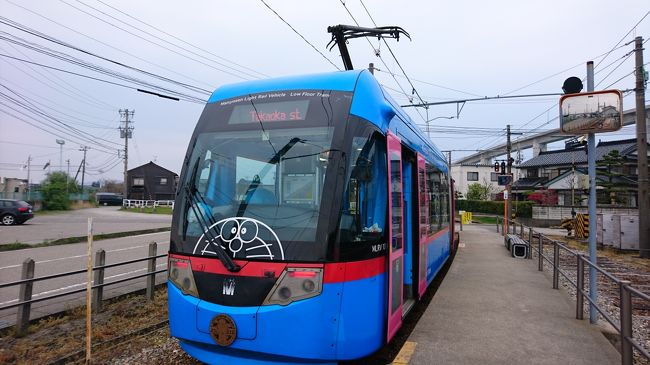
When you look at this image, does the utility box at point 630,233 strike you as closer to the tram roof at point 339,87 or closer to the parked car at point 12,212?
the tram roof at point 339,87

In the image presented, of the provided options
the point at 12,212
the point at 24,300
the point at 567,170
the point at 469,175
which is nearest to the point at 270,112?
the point at 24,300

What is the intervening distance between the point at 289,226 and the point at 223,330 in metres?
1.08

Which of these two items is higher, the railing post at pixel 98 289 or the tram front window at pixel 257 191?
the tram front window at pixel 257 191

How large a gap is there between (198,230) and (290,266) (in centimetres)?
109

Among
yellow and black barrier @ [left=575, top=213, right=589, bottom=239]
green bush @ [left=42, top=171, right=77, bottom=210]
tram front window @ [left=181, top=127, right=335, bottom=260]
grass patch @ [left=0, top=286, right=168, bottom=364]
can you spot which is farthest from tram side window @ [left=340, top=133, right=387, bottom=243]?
green bush @ [left=42, top=171, right=77, bottom=210]

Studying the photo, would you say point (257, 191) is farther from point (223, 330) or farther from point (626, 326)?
point (626, 326)

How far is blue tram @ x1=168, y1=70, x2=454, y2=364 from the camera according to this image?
12.0 ft

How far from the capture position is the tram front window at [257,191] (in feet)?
12.6

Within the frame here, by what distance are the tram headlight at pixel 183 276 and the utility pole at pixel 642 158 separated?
1744cm

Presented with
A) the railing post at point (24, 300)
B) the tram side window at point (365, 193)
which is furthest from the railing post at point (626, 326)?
the railing post at point (24, 300)

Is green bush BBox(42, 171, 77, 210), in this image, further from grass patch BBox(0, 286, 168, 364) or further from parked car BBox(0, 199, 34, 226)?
grass patch BBox(0, 286, 168, 364)

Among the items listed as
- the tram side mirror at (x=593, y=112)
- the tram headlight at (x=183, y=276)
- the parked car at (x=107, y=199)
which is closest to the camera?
the tram headlight at (x=183, y=276)

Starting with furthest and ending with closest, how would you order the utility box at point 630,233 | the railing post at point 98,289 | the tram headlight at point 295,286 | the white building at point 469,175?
1. the white building at point 469,175
2. the utility box at point 630,233
3. the railing post at point 98,289
4. the tram headlight at point 295,286

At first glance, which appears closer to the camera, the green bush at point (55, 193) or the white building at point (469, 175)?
the green bush at point (55, 193)
